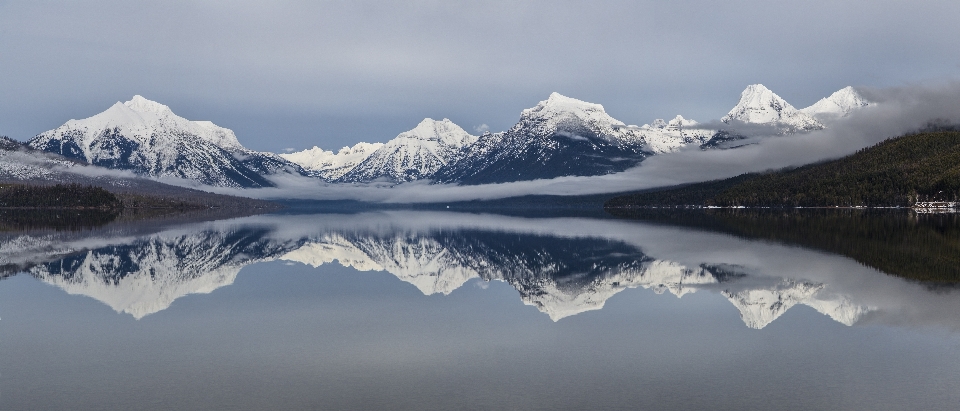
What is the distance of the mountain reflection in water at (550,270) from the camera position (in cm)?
3734

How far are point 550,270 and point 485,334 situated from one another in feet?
87.4

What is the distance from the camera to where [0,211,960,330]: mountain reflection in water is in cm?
3734

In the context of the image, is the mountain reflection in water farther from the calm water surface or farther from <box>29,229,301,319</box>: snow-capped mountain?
the calm water surface

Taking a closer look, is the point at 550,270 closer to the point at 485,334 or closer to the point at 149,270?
the point at 485,334

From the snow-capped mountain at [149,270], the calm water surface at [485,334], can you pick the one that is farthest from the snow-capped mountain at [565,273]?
the snow-capped mountain at [149,270]

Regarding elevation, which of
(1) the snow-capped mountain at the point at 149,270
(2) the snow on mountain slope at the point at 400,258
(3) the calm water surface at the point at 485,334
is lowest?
(2) the snow on mountain slope at the point at 400,258

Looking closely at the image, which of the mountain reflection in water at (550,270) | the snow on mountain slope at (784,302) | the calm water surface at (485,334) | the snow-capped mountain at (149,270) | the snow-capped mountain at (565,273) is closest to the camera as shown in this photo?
the calm water surface at (485,334)

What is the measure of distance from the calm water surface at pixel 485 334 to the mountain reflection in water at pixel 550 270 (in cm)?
30

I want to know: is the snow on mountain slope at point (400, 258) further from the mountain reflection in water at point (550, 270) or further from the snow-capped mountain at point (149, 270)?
the snow-capped mountain at point (149, 270)

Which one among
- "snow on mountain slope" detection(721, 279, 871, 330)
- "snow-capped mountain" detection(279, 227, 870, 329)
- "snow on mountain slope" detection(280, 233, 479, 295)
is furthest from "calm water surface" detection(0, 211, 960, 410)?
"snow on mountain slope" detection(280, 233, 479, 295)

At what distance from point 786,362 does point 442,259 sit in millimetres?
44927

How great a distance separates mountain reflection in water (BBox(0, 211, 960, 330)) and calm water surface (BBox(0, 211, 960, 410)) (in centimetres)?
30

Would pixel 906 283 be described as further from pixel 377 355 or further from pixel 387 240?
pixel 387 240

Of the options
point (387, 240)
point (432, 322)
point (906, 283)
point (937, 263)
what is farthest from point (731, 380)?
point (387, 240)
